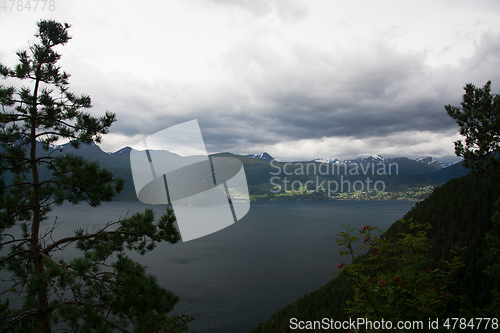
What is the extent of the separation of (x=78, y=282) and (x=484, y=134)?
47.3ft

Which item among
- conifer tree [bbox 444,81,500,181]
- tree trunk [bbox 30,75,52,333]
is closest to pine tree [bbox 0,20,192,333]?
tree trunk [bbox 30,75,52,333]

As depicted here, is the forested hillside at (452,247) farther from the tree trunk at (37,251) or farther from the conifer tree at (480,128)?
the tree trunk at (37,251)

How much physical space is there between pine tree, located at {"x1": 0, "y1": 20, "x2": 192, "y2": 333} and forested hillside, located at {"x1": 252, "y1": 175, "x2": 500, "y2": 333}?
21.0 metres

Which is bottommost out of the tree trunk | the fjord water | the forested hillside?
the fjord water

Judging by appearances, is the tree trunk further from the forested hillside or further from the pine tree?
the forested hillside

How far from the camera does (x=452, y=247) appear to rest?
19.3m

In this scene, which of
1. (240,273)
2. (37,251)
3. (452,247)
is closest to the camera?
(37,251)

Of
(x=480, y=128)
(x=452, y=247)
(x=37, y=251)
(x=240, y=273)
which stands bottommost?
(x=240, y=273)

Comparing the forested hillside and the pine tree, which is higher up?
the pine tree

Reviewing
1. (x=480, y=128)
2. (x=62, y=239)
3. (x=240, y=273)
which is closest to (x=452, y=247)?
(x=480, y=128)

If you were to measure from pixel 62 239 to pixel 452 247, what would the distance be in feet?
77.1

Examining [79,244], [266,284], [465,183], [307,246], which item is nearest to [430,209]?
[465,183]

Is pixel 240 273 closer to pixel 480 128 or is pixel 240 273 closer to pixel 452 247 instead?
pixel 452 247

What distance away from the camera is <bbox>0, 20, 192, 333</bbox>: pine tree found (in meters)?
5.64
